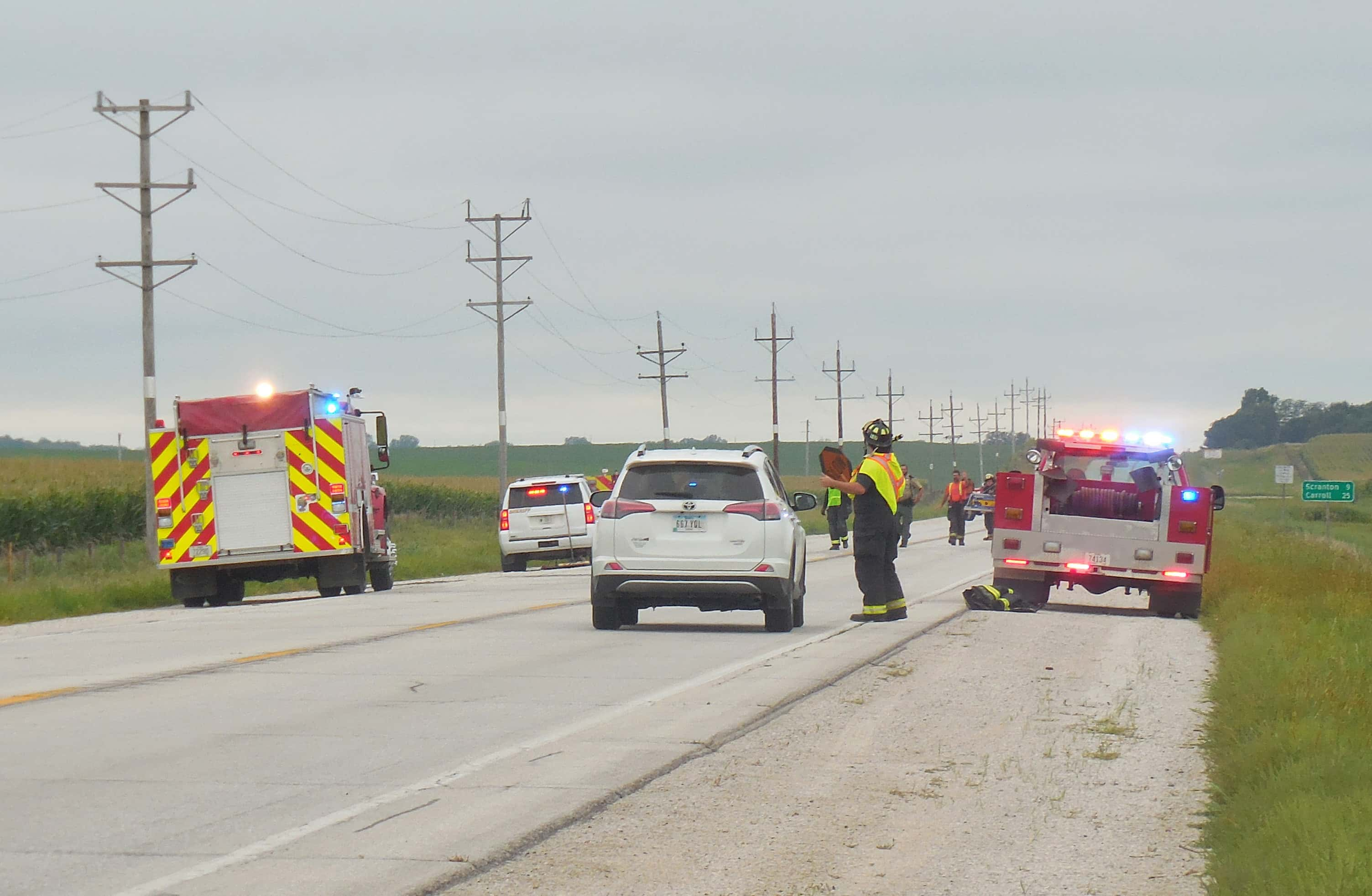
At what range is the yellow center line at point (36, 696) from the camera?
38.6 ft

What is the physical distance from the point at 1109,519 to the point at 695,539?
624 cm

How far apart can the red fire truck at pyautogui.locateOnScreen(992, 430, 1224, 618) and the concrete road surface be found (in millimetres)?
2033

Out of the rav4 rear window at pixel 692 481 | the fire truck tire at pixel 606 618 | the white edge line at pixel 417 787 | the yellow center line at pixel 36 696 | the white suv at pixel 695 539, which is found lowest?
the white edge line at pixel 417 787

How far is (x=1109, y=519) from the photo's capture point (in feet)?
68.5

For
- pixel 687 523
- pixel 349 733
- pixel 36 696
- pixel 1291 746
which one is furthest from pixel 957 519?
pixel 1291 746

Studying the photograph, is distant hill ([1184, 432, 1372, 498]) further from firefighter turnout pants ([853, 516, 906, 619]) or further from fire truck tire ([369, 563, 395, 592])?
firefighter turnout pants ([853, 516, 906, 619])

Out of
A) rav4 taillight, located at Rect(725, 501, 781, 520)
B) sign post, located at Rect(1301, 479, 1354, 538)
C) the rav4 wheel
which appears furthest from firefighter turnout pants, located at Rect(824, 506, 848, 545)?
rav4 taillight, located at Rect(725, 501, 781, 520)

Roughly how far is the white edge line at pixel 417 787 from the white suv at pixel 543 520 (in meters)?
21.4

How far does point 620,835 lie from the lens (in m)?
7.38

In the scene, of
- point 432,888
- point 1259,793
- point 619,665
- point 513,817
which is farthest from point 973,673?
point 432,888

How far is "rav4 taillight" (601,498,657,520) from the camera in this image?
1711 cm

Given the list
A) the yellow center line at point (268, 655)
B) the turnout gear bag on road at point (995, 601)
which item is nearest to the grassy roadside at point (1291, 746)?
the turnout gear bag on road at point (995, 601)

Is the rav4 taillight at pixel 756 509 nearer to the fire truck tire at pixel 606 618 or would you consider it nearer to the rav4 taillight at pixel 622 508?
the rav4 taillight at pixel 622 508

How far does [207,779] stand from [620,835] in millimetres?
2444
